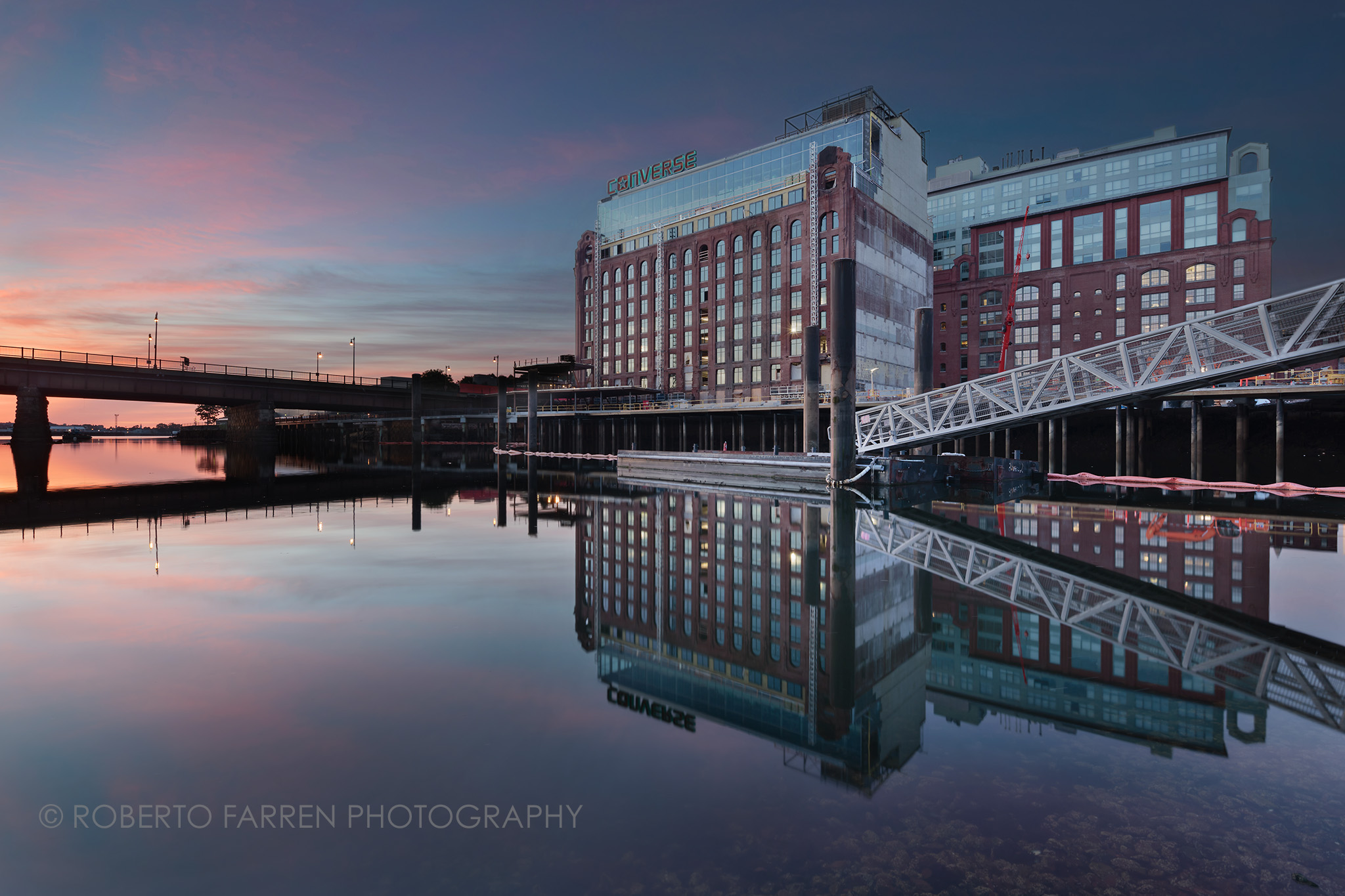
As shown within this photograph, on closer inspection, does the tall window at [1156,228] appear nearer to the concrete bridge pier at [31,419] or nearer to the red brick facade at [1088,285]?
the red brick facade at [1088,285]

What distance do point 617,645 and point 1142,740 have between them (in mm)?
6500

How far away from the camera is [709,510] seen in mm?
27406

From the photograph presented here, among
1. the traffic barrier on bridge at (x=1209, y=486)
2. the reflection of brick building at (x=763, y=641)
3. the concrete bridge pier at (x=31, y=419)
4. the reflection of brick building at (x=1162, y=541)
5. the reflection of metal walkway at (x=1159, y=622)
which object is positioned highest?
the concrete bridge pier at (x=31, y=419)

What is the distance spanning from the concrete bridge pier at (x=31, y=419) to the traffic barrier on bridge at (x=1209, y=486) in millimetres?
97981

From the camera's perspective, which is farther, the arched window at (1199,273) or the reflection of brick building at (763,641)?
the arched window at (1199,273)

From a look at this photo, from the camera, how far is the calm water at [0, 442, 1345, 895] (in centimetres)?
502

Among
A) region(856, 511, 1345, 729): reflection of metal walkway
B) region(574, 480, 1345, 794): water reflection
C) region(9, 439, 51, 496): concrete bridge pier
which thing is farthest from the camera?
region(9, 439, 51, 496): concrete bridge pier

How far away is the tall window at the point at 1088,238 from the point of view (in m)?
92.5

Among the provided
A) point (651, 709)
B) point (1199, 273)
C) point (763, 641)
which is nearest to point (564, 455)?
point (763, 641)

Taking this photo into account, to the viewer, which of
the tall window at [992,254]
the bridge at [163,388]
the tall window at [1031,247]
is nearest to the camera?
the bridge at [163,388]

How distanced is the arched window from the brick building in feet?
0.40

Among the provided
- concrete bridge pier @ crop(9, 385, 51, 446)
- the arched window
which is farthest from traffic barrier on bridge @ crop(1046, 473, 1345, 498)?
concrete bridge pier @ crop(9, 385, 51, 446)

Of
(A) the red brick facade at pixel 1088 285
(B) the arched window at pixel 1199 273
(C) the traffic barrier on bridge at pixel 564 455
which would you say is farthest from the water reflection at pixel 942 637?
(B) the arched window at pixel 1199 273

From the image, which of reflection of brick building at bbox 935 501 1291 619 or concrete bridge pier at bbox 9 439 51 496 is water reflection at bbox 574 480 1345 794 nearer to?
reflection of brick building at bbox 935 501 1291 619
